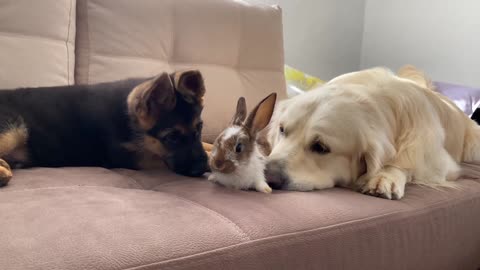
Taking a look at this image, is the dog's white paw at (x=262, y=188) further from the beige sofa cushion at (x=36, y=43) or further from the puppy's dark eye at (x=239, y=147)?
the beige sofa cushion at (x=36, y=43)

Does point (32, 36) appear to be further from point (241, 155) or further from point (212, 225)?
point (212, 225)

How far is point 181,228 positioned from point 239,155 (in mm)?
382

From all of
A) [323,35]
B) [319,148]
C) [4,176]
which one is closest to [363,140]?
[319,148]

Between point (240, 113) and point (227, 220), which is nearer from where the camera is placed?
point (227, 220)

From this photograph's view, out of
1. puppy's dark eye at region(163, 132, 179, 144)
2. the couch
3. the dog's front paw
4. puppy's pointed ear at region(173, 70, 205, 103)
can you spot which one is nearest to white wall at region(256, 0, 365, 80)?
the couch

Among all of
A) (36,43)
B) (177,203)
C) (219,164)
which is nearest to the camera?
(177,203)

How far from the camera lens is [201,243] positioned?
0.86 meters

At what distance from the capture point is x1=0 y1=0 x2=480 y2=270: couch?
32.3 inches

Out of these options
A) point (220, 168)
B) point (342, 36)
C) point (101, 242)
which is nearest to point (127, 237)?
point (101, 242)

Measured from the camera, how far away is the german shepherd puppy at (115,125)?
1453mm

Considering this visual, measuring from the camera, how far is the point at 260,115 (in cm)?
130

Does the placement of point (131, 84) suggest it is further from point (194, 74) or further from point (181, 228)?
point (181, 228)

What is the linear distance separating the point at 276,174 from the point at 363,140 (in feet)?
1.16

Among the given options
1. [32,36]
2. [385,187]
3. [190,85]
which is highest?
[32,36]
